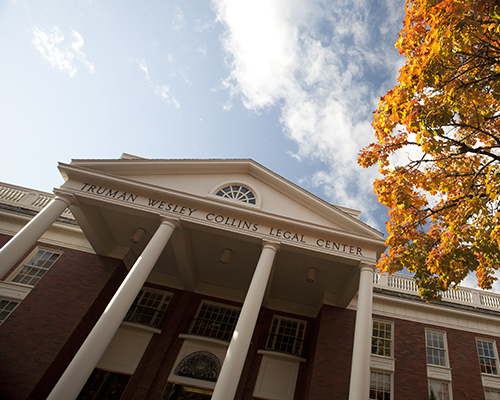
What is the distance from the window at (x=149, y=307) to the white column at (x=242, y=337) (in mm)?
6854

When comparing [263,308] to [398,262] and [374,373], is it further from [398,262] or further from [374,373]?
[398,262]

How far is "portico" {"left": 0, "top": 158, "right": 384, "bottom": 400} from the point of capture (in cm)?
955

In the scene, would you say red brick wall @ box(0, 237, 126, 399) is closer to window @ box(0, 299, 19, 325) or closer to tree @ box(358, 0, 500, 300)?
window @ box(0, 299, 19, 325)

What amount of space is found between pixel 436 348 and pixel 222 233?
37.8ft

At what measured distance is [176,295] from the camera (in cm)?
1573

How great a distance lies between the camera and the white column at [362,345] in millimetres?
8664

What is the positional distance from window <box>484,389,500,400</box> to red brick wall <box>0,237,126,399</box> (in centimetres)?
1716

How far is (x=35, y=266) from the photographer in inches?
583

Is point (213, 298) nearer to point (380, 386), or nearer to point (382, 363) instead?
point (382, 363)

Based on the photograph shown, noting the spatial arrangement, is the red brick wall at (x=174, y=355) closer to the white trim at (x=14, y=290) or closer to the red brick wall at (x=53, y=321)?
the red brick wall at (x=53, y=321)

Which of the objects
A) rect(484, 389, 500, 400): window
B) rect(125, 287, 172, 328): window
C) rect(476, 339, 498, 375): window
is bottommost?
rect(125, 287, 172, 328): window

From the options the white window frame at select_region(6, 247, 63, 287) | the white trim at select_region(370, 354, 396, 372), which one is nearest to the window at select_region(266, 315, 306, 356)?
the white trim at select_region(370, 354, 396, 372)

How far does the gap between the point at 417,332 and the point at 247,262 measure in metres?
8.81

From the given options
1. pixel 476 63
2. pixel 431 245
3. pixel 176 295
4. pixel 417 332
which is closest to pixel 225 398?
pixel 431 245
